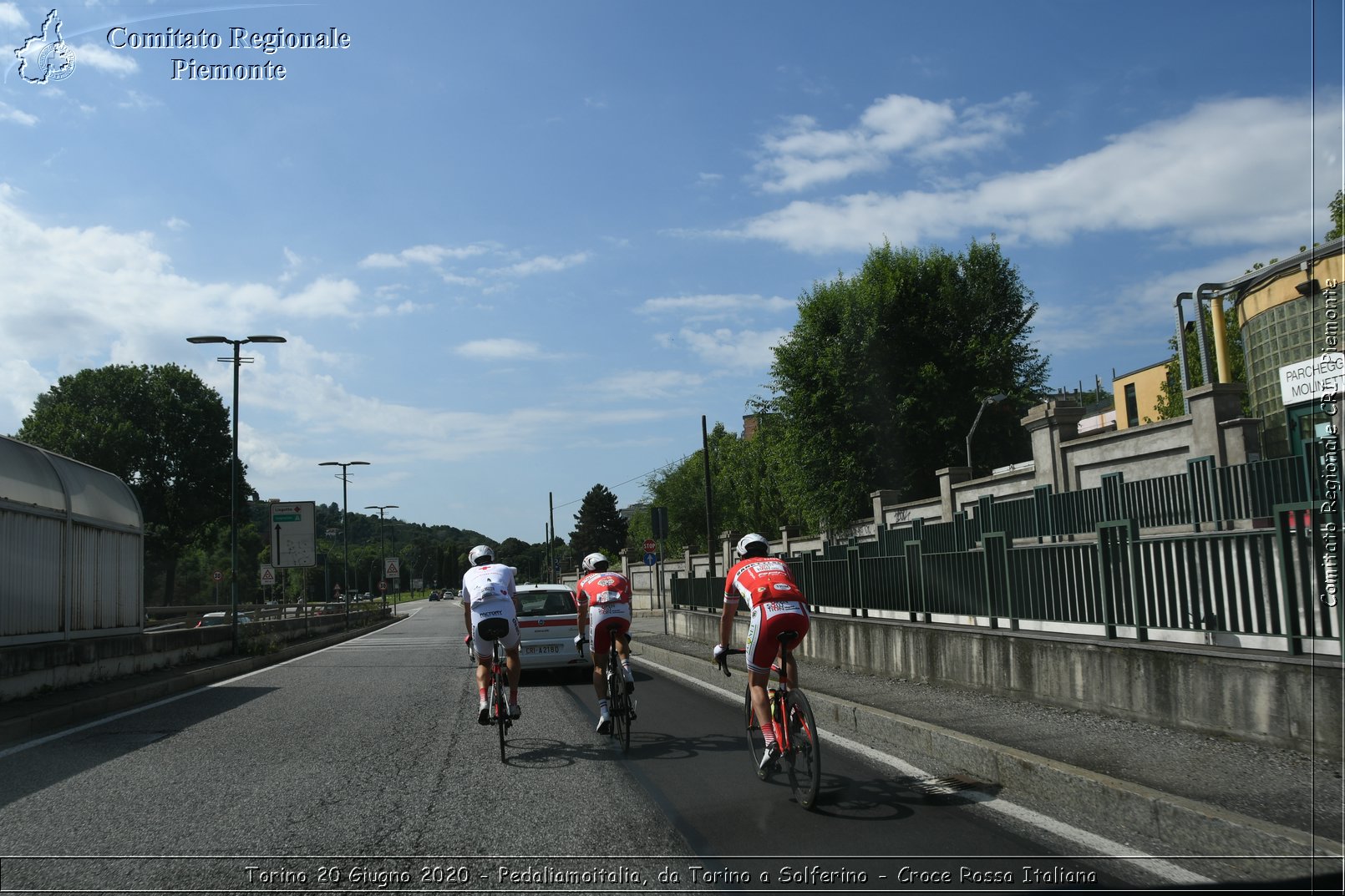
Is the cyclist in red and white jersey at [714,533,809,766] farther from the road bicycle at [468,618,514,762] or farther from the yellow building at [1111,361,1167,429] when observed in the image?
the yellow building at [1111,361,1167,429]

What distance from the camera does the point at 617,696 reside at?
344 inches

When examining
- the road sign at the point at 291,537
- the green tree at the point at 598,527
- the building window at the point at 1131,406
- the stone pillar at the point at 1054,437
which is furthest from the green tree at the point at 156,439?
the green tree at the point at 598,527

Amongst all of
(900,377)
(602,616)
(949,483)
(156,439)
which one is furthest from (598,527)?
(602,616)

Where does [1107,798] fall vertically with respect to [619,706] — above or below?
below

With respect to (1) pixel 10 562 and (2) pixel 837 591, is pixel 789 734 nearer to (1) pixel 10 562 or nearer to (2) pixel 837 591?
(1) pixel 10 562

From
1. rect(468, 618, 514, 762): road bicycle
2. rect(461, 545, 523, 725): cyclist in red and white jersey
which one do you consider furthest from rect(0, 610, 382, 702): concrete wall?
rect(468, 618, 514, 762): road bicycle

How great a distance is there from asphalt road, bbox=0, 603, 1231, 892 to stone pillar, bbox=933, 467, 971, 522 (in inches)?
562

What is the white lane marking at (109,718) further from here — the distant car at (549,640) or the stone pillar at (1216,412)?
the stone pillar at (1216,412)

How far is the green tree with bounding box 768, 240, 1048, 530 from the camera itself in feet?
127

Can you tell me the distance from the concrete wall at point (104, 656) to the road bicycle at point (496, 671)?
652cm

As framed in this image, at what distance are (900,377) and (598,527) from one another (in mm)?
118299

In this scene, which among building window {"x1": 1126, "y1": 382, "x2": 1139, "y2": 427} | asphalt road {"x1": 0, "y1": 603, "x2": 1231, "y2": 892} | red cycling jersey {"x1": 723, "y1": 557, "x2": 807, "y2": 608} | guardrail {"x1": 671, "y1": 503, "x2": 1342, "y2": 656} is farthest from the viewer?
building window {"x1": 1126, "y1": 382, "x2": 1139, "y2": 427}

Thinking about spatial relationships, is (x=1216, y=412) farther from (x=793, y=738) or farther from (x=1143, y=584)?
(x=793, y=738)

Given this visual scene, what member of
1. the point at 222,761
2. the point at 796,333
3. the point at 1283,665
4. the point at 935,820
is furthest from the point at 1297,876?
the point at 796,333
